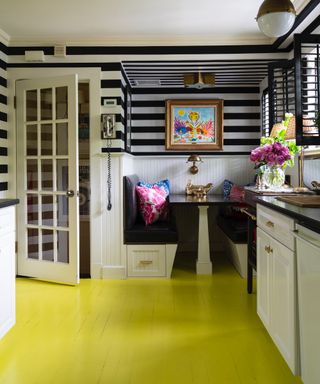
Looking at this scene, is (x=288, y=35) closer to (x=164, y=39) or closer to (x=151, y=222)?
(x=164, y=39)

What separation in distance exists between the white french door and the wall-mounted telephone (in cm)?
33

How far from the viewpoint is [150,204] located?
14.2ft

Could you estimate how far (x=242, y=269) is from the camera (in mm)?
4129

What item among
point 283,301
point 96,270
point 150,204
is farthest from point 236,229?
point 283,301

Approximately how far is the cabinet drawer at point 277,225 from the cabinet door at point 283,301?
39 millimetres

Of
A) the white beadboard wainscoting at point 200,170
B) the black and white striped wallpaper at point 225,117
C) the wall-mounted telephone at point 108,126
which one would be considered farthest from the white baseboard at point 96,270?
the black and white striped wallpaper at point 225,117

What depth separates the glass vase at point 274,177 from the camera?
10.3ft

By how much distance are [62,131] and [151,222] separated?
1.35 m

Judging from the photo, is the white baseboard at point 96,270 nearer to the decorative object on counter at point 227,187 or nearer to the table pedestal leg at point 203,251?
the table pedestal leg at point 203,251

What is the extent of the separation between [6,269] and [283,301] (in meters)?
1.70

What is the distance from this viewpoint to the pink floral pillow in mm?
4312

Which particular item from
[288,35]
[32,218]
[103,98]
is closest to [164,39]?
[103,98]

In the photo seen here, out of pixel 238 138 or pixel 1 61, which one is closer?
pixel 1 61

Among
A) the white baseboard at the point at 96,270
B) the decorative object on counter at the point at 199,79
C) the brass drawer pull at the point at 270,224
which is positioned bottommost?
the white baseboard at the point at 96,270
